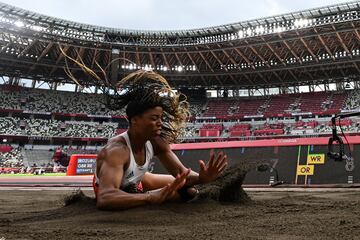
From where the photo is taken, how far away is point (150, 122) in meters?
4.11

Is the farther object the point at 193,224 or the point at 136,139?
the point at 136,139

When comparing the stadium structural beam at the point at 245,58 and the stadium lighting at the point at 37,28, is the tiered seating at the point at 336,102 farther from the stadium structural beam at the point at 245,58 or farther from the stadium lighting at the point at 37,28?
the stadium lighting at the point at 37,28

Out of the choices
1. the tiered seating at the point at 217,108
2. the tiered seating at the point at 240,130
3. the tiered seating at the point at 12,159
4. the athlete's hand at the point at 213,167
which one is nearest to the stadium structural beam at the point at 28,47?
the tiered seating at the point at 12,159

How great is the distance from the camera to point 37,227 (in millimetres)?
3309

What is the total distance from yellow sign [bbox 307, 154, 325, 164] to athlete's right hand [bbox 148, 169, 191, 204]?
11.1 meters

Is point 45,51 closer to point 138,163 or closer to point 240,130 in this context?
point 240,130

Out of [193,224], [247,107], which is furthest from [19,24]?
[193,224]

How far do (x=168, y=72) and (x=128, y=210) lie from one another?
4262 centimetres

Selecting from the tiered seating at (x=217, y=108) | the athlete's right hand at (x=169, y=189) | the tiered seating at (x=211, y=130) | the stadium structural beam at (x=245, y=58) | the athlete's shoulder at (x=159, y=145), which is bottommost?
the athlete's right hand at (x=169, y=189)

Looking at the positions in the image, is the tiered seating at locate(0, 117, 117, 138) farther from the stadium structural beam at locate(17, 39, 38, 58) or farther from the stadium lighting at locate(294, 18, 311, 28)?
the stadium lighting at locate(294, 18, 311, 28)

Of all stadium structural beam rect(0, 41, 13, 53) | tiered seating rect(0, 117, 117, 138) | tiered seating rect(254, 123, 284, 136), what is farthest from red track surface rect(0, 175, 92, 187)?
tiered seating rect(0, 117, 117, 138)

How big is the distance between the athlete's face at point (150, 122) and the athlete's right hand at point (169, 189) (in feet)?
2.77

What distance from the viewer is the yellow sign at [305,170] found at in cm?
1333

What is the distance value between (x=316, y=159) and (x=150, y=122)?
10811 mm
